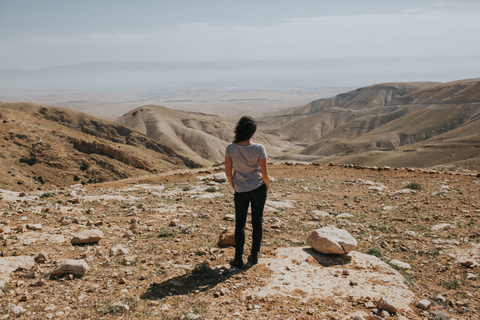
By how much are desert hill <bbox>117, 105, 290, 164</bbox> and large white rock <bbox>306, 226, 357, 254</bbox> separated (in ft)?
197

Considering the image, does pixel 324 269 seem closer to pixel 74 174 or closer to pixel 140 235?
pixel 140 235

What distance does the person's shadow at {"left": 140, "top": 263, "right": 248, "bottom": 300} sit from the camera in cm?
462

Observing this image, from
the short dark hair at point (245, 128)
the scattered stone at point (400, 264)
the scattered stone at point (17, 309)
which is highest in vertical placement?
the short dark hair at point (245, 128)

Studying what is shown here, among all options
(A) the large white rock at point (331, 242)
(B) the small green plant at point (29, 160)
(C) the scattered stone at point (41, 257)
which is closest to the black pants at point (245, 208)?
(A) the large white rock at point (331, 242)

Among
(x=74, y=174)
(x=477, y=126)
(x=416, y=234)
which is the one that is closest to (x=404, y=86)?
(x=477, y=126)

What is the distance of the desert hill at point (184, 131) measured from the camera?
264 feet

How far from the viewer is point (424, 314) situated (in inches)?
169

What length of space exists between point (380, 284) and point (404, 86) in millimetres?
182893

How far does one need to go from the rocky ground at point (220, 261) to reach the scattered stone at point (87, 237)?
0.15 feet

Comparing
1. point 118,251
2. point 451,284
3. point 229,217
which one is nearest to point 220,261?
point 118,251

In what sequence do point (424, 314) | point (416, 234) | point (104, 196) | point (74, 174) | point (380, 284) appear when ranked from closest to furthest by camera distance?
point (424, 314) → point (380, 284) → point (416, 234) → point (104, 196) → point (74, 174)

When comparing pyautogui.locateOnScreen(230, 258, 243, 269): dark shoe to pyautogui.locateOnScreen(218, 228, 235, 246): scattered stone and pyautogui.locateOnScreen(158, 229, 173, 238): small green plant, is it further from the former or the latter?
pyautogui.locateOnScreen(158, 229, 173, 238): small green plant

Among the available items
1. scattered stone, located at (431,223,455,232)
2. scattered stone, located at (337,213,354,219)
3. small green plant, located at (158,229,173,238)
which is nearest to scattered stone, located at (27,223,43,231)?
small green plant, located at (158,229,173,238)

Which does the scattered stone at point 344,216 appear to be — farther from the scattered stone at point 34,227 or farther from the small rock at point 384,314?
the scattered stone at point 34,227
